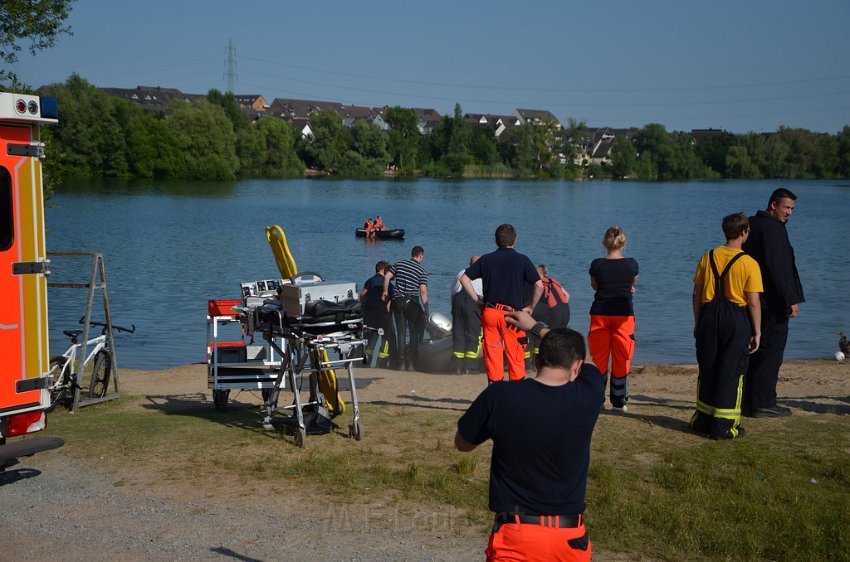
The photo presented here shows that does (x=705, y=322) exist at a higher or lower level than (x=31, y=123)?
lower

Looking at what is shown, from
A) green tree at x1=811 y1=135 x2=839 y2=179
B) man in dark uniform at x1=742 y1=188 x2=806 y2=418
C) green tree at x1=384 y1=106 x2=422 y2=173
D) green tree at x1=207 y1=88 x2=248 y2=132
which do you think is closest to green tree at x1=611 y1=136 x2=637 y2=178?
green tree at x1=811 y1=135 x2=839 y2=179

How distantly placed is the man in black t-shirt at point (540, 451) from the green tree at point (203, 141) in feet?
319

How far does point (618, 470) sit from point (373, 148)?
126m

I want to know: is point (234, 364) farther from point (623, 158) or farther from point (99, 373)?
point (623, 158)

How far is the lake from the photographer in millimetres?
25094

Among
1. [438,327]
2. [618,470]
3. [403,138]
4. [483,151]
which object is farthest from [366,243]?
[483,151]

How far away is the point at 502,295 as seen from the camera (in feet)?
30.7

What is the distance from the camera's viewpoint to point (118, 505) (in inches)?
279

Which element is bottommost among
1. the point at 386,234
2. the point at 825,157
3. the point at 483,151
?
the point at 386,234

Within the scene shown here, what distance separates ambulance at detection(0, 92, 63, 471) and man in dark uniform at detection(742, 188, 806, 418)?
6646mm

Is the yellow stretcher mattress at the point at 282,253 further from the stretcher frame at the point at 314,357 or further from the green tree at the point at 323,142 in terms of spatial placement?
the green tree at the point at 323,142

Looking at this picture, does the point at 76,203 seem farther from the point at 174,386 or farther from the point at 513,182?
the point at 513,182

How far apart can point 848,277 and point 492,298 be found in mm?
31926

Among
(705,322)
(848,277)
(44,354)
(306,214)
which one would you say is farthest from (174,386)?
(306,214)
